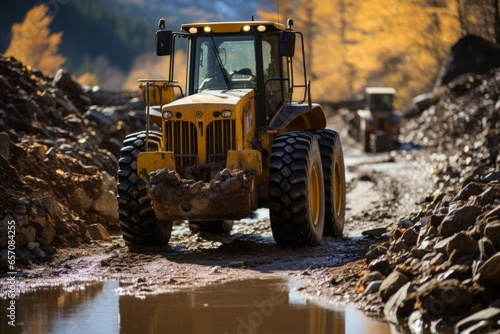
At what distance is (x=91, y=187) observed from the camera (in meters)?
14.9

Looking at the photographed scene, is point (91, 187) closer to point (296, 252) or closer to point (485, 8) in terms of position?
point (296, 252)

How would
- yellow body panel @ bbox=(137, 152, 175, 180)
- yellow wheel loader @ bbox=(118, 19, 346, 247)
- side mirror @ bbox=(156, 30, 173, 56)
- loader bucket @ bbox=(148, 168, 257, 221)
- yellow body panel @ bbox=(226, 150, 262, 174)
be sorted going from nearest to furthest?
loader bucket @ bbox=(148, 168, 257, 221)
yellow wheel loader @ bbox=(118, 19, 346, 247)
yellow body panel @ bbox=(226, 150, 262, 174)
yellow body panel @ bbox=(137, 152, 175, 180)
side mirror @ bbox=(156, 30, 173, 56)

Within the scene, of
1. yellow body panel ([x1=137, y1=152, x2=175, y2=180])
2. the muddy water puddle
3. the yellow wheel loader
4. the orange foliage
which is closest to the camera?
the muddy water puddle

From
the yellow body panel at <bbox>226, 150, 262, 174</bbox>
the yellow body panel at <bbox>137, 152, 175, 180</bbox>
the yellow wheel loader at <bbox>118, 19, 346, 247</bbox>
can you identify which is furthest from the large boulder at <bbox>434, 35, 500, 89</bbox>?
the yellow body panel at <bbox>137, 152, 175, 180</bbox>

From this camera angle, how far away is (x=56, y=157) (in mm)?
15625

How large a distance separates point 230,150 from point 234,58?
1662mm

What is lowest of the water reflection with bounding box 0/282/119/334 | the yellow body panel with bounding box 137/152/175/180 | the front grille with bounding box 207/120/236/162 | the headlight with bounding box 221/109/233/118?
the water reflection with bounding box 0/282/119/334

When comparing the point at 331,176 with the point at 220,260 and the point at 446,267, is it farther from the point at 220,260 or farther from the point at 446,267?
the point at 446,267

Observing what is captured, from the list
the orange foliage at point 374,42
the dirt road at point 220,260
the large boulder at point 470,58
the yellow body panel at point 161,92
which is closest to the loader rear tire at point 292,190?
the dirt road at point 220,260

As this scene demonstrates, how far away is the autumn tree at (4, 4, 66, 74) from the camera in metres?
52.2

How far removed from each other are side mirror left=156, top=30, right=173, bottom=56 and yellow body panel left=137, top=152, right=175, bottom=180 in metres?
1.47

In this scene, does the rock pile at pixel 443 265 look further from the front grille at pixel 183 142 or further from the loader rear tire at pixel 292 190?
the front grille at pixel 183 142

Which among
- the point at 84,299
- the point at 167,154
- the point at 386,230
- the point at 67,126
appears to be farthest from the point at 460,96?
the point at 84,299

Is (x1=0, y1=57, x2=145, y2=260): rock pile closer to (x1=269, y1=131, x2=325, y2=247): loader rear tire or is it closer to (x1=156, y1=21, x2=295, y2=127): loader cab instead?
(x1=156, y1=21, x2=295, y2=127): loader cab
